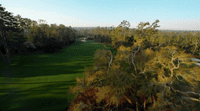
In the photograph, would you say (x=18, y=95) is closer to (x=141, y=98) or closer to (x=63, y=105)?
(x=63, y=105)

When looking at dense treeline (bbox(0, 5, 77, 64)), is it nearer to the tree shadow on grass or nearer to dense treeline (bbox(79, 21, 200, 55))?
the tree shadow on grass

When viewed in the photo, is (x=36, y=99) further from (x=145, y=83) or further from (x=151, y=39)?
(x=151, y=39)

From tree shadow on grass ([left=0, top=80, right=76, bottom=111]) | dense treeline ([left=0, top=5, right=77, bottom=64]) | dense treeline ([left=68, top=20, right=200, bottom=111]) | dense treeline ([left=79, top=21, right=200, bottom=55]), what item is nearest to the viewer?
dense treeline ([left=68, top=20, right=200, bottom=111])

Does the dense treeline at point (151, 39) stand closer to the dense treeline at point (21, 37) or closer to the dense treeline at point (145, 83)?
the dense treeline at point (145, 83)

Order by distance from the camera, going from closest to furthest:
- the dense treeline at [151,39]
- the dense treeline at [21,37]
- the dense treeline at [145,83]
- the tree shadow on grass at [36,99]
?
the dense treeline at [145,83]
the tree shadow on grass at [36,99]
the dense treeline at [21,37]
the dense treeline at [151,39]

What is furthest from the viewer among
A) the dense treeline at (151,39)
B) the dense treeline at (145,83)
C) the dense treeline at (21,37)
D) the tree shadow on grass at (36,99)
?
the dense treeline at (151,39)

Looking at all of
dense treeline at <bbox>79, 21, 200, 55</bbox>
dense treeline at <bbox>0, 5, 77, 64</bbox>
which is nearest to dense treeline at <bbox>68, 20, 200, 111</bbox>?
dense treeline at <bbox>79, 21, 200, 55</bbox>

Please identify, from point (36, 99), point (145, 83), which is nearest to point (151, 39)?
point (145, 83)

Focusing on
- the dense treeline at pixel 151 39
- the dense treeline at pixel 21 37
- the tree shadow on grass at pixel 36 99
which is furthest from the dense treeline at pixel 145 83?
the dense treeline at pixel 21 37

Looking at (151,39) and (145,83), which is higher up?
(151,39)
